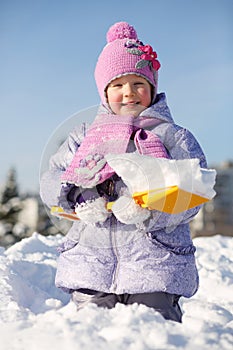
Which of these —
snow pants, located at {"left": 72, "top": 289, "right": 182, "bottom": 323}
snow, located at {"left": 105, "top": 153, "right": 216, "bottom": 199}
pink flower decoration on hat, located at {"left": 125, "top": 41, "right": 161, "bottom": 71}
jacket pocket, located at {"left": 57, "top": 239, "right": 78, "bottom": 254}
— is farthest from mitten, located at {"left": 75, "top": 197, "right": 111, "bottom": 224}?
pink flower decoration on hat, located at {"left": 125, "top": 41, "right": 161, "bottom": 71}

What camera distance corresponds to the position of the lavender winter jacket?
2.68 metres

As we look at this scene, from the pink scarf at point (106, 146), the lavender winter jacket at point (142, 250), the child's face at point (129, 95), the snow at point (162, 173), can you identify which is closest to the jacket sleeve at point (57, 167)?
the lavender winter jacket at point (142, 250)

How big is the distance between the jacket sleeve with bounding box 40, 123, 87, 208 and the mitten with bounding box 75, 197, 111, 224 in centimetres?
18

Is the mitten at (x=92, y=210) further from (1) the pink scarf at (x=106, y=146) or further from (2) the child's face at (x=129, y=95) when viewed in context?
(2) the child's face at (x=129, y=95)

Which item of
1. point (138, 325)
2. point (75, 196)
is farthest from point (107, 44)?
point (138, 325)

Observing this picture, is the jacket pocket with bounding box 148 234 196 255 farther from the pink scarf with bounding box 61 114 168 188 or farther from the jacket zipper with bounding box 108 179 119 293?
the pink scarf with bounding box 61 114 168 188

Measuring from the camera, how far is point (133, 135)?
8.78ft

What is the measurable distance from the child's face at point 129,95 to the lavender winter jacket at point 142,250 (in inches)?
3.1

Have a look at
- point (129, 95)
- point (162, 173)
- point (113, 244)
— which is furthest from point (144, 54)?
point (113, 244)

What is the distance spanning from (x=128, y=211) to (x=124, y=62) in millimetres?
950

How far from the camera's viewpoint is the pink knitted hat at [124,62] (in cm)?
290

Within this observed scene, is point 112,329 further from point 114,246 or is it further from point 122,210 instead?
point 114,246

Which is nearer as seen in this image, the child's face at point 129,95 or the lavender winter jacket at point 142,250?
the lavender winter jacket at point 142,250

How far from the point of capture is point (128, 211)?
246 centimetres
